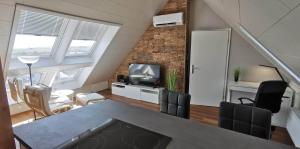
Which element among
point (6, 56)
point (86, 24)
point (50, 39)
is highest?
point (86, 24)

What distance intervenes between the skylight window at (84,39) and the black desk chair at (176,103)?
2485 mm

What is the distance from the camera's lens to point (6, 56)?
8.68ft

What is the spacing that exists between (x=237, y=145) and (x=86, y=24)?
11.7ft

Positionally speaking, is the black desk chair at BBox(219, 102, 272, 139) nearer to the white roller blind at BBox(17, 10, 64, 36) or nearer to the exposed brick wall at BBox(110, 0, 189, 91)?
the exposed brick wall at BBox(110, 0, 189, 91)

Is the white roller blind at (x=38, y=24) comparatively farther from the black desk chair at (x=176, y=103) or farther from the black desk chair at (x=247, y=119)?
the black desk chair at (x=247, y=119)

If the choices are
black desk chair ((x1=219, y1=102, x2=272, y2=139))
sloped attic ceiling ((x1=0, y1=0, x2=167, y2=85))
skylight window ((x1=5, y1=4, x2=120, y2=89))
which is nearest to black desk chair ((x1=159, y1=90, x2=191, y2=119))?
black desk chair ((x1=219, y1=102, x2=272, y2=139))

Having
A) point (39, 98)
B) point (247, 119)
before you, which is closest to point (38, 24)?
point (39, 98)

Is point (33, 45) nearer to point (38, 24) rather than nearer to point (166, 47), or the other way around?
point (38, 24)

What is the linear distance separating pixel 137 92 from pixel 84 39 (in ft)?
6.38

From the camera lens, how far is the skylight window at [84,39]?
3621 millimetres

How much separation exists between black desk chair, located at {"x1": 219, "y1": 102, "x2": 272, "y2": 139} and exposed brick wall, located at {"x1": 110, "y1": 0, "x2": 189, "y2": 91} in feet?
9.16

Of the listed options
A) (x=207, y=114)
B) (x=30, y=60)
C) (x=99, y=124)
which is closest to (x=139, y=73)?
(x=207, y=114)

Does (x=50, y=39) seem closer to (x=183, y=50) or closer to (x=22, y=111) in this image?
(x=22, y=111)

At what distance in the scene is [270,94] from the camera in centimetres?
244
